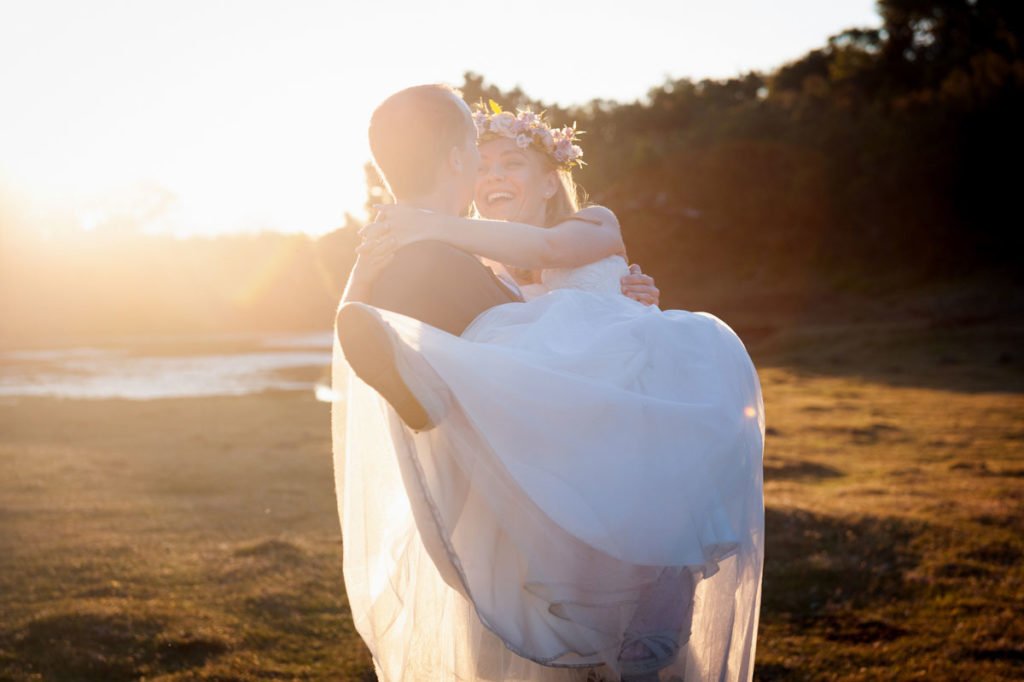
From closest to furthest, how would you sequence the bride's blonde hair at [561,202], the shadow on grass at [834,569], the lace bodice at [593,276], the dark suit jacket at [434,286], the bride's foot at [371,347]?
the bride's foot at [371,347] < the dark suit jacket at [434,286] < the lace bodice at [593,276] < the bride's blonde hair at [561,202] < the shadow on grass at [834,569]

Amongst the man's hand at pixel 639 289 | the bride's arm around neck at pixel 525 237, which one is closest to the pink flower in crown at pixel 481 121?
the bride's arm around neck at pixel 525 237

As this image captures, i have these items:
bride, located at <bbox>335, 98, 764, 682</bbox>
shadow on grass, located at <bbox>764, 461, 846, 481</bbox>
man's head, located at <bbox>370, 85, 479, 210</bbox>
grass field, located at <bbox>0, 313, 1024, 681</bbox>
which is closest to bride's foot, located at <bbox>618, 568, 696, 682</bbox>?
bride, located at <bbox>335, 98, 764, 682</bbox>

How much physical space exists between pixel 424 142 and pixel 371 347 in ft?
2.60

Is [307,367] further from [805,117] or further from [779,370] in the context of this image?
[805,117]

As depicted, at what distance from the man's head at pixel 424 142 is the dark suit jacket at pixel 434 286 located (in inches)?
9.2

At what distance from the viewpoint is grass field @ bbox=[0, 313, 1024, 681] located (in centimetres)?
604

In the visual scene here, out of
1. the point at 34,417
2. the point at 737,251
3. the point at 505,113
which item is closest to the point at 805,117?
the point at 737,251

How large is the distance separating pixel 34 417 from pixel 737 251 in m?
31.2

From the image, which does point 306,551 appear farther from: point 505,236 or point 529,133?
point 505,236

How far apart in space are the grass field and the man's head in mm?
3802

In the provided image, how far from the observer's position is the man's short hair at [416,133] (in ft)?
9.87

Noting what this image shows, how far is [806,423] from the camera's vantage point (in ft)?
54.4

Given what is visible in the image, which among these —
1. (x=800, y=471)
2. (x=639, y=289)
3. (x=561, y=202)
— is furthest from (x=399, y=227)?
(x=800, y=471)

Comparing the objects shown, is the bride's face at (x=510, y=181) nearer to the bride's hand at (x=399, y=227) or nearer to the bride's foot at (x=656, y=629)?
the bride's hand at (x=399, y=227)
